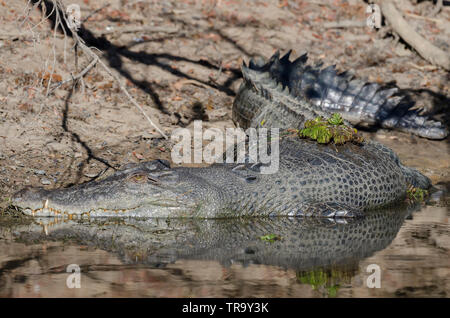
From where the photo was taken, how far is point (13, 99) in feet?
27.8

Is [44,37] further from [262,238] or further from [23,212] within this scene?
[262,238]

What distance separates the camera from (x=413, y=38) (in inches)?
463

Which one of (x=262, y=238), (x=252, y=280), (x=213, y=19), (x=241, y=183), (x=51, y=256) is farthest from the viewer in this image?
(x=213, y=19)

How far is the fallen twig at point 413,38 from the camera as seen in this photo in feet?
36.8

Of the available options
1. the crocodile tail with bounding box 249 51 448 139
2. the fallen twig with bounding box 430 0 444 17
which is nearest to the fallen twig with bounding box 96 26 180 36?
the crocodile tail with bounding box 249 51 448 139

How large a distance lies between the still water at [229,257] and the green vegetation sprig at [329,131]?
3.34 ft

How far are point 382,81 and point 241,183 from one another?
5451 mm

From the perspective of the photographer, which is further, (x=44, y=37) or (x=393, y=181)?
(x=44, y=37)

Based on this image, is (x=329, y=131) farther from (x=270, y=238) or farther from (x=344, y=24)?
(x=344, y=24)

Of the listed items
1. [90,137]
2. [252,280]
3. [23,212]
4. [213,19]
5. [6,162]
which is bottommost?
[252,280]

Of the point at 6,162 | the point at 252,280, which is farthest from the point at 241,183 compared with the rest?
the point at 6,162

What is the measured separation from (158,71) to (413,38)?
16.5ft

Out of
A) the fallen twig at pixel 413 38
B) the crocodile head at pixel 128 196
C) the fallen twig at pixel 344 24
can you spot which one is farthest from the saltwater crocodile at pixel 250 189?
the fallen twig at pixel 344 24

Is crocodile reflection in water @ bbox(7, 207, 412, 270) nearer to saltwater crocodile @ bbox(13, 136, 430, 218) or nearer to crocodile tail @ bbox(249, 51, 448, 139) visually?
saltwater crocodile @ bbox(13, 136, 430, 218)
